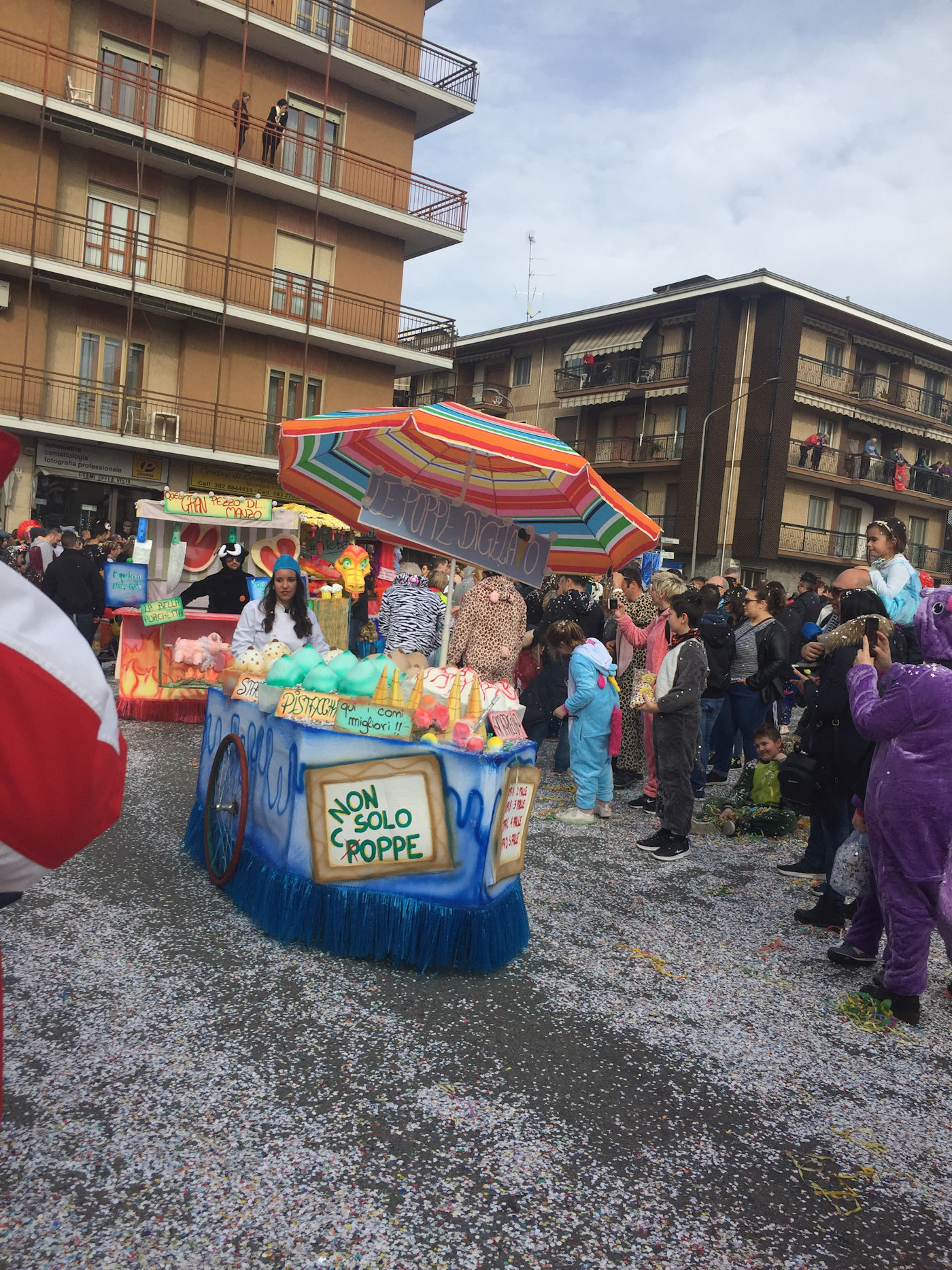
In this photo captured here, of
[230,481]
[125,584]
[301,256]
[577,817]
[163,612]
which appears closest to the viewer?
[577,817]

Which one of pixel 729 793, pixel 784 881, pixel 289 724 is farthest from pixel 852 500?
pixel 289 724

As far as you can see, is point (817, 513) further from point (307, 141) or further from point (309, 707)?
point (309, 707)

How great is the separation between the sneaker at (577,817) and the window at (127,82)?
19206 millimetres

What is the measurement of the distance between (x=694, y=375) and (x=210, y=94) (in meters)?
17.3

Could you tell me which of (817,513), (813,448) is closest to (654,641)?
(813,448)

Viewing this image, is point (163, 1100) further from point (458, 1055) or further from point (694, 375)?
point (694, 375)

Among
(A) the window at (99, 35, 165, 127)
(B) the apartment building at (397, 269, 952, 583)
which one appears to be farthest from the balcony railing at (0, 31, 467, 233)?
(B) the apartment building at (397, 269, 952, 583)

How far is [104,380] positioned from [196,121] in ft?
20.5

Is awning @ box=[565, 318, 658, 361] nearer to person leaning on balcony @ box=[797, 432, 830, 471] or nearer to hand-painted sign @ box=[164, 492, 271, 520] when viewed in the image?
person leaning on balcony @ box=[797, 432, 830, 471]

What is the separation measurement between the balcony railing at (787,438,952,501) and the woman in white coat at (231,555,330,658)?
1083 inches

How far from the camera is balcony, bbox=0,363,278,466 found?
1878 cm

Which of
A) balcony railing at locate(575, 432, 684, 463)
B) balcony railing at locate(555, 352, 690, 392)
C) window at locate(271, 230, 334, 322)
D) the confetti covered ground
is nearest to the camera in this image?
the confetti covered ground

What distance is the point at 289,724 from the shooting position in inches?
164

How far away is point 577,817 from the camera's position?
6.84 metres
